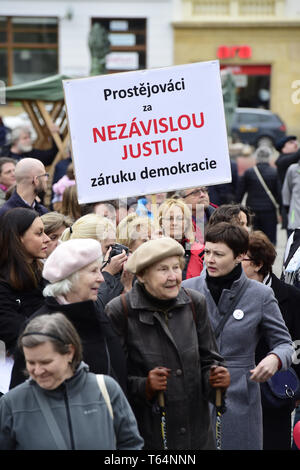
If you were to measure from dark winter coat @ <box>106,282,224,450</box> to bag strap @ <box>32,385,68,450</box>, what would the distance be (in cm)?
60

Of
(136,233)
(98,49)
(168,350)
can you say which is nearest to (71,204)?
(136,233)

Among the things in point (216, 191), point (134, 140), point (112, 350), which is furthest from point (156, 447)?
point (216, 191)

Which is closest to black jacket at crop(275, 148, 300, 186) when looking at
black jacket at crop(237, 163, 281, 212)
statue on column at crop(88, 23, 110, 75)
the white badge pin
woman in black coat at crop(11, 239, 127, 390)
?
black jacket at crop(237, 163, 281, 212)

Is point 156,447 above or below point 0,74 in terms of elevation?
below

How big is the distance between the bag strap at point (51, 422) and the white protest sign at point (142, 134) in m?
2.42

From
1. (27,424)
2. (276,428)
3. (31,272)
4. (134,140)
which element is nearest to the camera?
(27,424)

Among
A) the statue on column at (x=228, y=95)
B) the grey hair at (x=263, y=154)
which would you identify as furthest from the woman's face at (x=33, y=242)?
the statue on column at (x=228, y=95)

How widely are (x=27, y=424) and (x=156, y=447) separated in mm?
784

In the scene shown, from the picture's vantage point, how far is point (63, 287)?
3.63m

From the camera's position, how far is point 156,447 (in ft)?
11.9

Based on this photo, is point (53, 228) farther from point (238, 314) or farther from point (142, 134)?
point (238, 314)

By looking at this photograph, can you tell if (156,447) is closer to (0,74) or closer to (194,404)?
(194,404)

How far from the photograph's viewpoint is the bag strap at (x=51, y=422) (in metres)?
3.01

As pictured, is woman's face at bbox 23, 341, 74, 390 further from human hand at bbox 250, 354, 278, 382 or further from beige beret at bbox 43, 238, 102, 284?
human hand at bbox 250, 354, 278, 382
